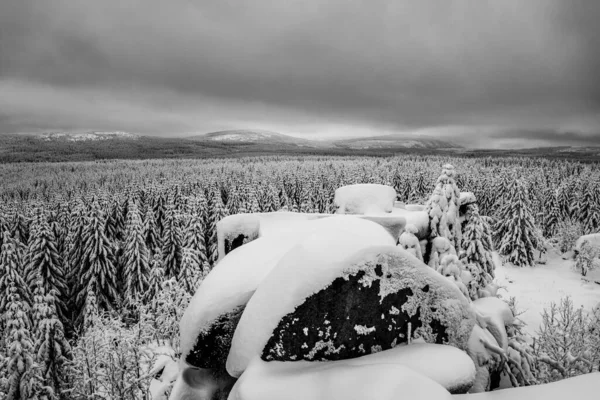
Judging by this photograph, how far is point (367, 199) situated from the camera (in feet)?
44.6

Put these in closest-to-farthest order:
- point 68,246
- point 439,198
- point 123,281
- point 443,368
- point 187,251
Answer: point 443,368
point 439,198
point 187,251
point 123,281
point 68,246

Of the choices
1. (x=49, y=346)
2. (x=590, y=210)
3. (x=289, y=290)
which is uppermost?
(x=289, y=290)


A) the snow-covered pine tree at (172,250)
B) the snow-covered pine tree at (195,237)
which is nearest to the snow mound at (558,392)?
the snow-covered pine tree at (195,237)

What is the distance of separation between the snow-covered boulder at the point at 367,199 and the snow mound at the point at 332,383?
8924 mm

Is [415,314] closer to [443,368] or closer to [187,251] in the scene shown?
[443,368]

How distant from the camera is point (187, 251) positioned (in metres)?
27.0

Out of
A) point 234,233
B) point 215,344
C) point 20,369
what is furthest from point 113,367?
point 215,344

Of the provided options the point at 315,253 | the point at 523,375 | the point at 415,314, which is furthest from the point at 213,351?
the point at 523,375

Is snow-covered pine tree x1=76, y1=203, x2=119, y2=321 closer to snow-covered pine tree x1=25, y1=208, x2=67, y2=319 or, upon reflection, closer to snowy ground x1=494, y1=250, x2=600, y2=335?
snow-covered pine tree x1=25, y1=208, x2=67, y2=319

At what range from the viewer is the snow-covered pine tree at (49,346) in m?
20.0

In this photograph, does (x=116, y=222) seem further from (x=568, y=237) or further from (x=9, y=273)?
(x=568, y=237)

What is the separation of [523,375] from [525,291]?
104 ft

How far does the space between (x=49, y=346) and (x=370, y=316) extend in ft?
79.0

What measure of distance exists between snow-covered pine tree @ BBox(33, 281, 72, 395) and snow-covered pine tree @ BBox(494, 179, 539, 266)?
4712 centimetres
